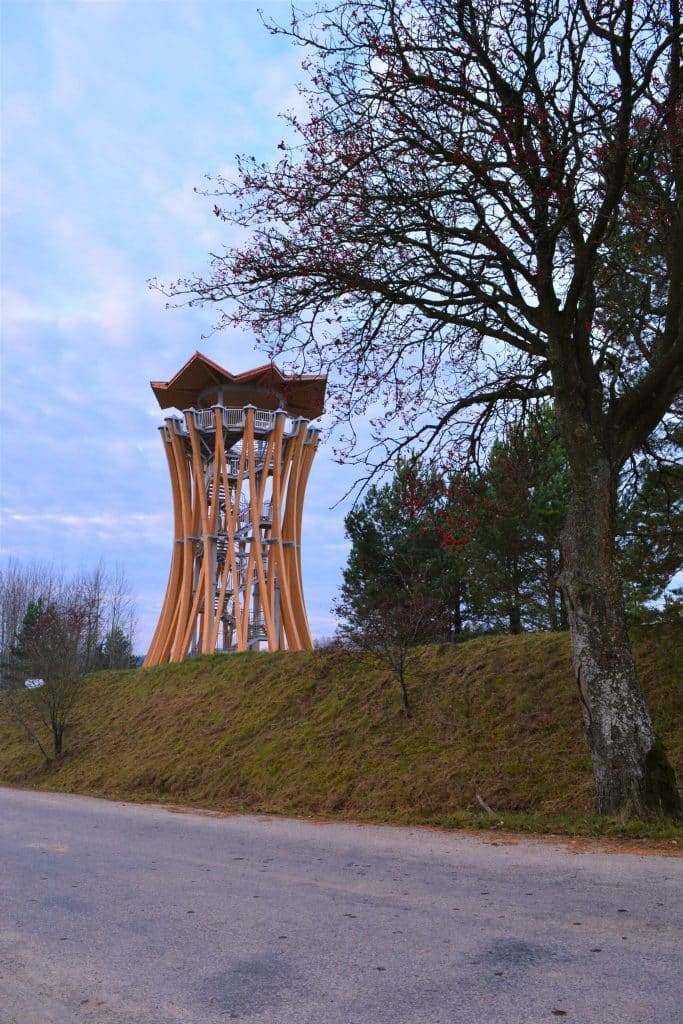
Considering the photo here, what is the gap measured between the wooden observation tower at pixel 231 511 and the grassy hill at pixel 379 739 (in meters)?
6.99

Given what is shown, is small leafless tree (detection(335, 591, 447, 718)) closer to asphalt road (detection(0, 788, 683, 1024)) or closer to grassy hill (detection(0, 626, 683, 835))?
grassy hill (detection(0, 626, 683, 835))

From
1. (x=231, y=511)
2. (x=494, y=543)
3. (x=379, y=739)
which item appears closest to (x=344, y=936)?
(x=379, y=739)

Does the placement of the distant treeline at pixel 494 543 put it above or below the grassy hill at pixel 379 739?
above

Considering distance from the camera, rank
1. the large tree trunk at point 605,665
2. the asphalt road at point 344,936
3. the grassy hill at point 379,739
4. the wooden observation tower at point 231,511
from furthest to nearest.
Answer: the wooden observation tower at point 231,511 < the grassy hill at point 379,739 < the large tree trunk at point 605,665 < the asphalt road at point 344,936

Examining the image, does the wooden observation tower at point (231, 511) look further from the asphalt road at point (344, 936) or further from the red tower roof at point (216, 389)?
the asphalt road at point (344, 936)

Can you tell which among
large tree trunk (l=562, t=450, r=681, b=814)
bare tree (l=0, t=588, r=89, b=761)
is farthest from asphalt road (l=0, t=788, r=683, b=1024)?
bare tree (l=0, t=588, r=89, b=761)

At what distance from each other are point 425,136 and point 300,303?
7.66 ft

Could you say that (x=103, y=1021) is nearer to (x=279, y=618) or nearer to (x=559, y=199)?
(x=559, y=199)

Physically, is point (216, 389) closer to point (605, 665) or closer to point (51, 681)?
point (51, 681)

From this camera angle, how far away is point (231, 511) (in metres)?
29.0

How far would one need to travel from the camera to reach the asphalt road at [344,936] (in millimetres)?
3719

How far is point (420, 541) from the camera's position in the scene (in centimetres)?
2823

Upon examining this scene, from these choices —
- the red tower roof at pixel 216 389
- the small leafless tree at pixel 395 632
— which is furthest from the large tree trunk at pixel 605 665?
the red tower roof at pixel 216 389

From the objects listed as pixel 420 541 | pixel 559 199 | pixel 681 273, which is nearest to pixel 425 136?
pixel 559 199
